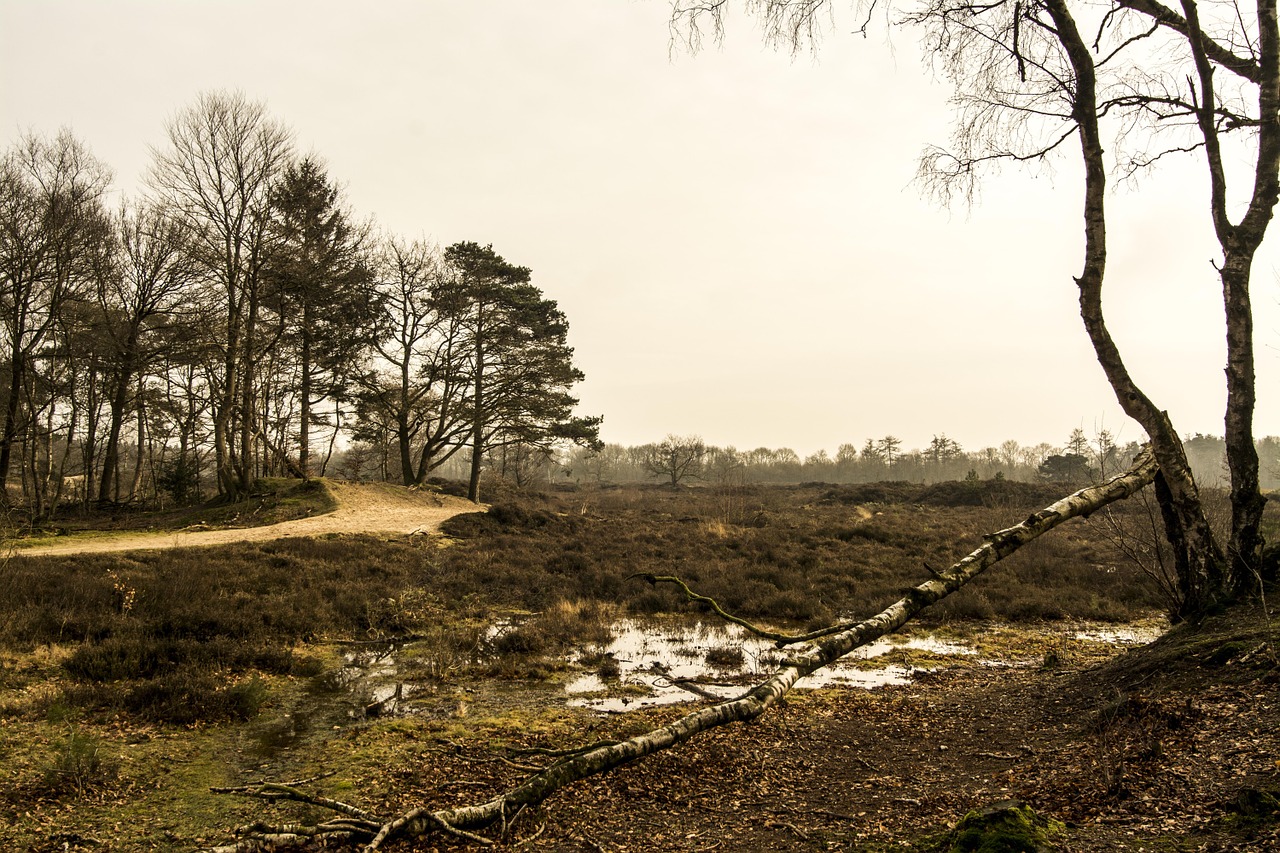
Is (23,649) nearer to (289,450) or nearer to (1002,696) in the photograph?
(1002,696)

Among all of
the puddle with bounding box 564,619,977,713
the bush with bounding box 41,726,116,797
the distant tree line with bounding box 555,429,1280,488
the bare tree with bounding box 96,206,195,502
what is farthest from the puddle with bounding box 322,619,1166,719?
the distant tree line with bounding box 555,429,1280,488

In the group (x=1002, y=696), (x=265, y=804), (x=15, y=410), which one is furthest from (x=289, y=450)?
(x=1002, y=696)

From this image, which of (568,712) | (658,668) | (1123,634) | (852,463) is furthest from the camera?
(852,463)

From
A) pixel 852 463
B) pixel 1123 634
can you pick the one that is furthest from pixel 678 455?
pixel 1123 634

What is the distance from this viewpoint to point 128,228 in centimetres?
2380

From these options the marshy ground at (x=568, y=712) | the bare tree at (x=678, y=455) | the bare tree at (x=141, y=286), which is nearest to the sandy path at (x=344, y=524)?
the marshy ground at (x=568, y=712)

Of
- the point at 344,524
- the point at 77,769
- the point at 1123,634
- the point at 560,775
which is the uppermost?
the point at 560,775

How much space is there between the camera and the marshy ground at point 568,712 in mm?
3875

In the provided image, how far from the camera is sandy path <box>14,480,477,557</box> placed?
598 inches

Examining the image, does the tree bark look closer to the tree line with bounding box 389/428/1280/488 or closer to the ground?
the ground

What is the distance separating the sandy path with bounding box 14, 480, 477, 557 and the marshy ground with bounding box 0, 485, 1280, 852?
80.4 inches

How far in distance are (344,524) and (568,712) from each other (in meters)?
15.1

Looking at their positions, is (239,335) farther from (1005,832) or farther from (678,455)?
(678,455)

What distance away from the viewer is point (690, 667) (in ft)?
31.4
